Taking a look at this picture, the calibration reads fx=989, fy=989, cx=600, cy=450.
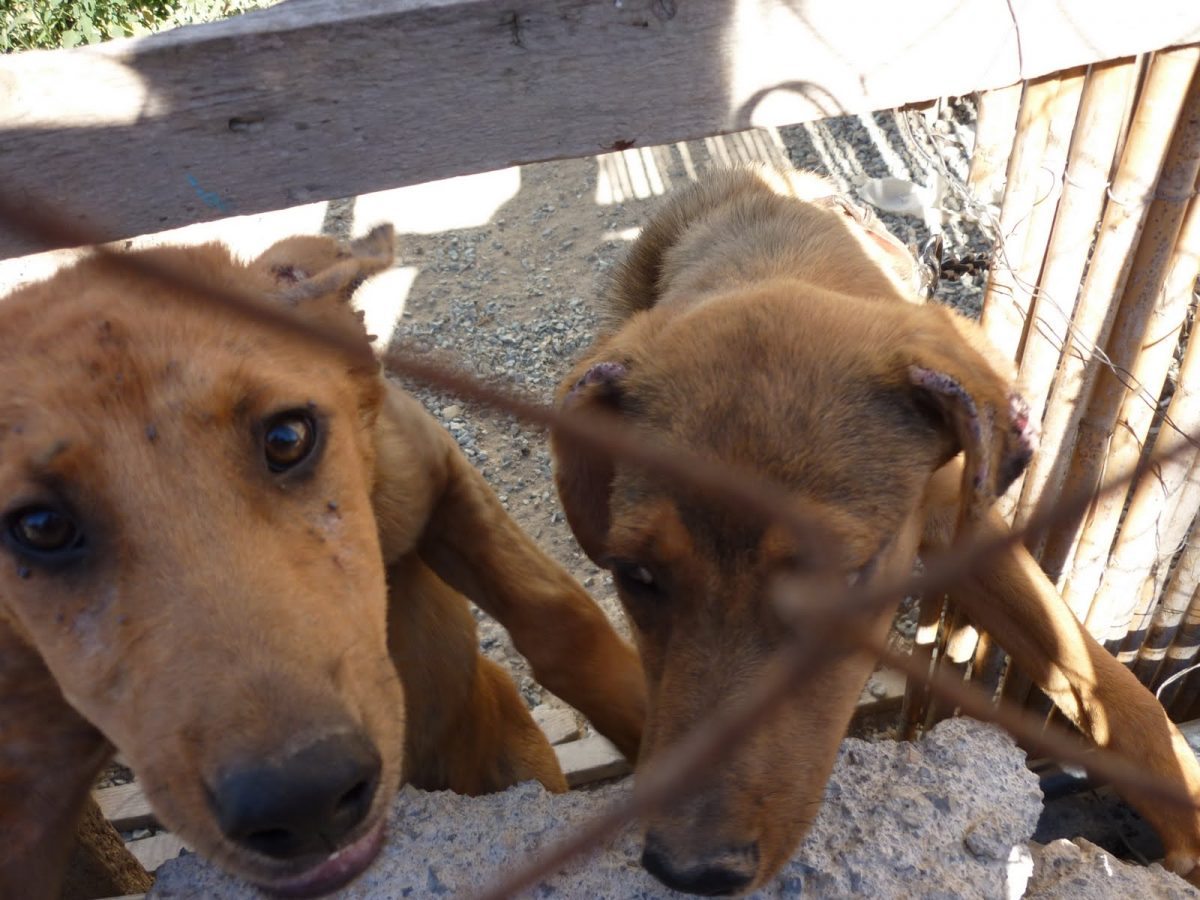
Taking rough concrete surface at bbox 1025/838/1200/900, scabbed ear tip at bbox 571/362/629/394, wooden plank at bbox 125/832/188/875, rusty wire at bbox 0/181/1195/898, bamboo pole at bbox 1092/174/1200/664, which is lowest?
wooden plank at bbox 125/832/188/875

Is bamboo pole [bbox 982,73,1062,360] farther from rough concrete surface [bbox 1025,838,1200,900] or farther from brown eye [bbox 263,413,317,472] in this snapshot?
brown eye [bbox 263,413,317,472]

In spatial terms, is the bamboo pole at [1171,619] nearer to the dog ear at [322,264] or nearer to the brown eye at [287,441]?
the dog ear at [322,264]

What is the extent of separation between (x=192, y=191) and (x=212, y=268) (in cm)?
23

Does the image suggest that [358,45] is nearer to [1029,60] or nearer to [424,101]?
[424,101]

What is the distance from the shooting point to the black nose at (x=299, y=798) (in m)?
1.68

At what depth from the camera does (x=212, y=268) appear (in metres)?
2.49

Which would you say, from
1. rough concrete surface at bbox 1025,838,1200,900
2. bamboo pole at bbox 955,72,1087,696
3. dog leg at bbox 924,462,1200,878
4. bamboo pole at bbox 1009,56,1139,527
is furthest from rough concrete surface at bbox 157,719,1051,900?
bamboo pole at bbox 955,72,1087,696

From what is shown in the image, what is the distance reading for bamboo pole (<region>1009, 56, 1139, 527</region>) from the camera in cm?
280

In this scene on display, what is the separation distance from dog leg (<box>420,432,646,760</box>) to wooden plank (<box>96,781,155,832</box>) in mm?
2346

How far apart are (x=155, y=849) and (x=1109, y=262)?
14.6 ft

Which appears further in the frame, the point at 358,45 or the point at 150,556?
the point at 358,45

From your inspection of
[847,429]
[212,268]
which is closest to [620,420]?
[847,429]

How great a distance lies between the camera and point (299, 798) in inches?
66.4

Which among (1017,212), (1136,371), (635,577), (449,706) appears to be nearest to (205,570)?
(635,577)
